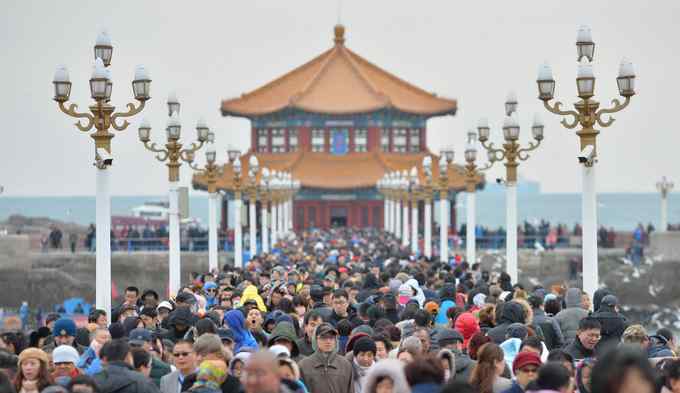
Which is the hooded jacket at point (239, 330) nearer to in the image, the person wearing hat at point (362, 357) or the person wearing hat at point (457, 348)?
the person wearing hat at point (362, 357)

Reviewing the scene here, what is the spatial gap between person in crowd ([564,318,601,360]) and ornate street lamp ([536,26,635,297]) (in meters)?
6.54

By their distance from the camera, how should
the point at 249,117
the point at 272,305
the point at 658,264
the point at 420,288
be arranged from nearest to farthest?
the point at 272,305
the point at 420,288
the point at 658,264
the point at 249,117

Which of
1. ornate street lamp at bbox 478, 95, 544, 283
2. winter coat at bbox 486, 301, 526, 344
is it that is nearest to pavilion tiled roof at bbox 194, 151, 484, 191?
ornate street lamp at bbox 478, 95, 544, 283

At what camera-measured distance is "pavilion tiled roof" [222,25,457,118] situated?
3578 inches

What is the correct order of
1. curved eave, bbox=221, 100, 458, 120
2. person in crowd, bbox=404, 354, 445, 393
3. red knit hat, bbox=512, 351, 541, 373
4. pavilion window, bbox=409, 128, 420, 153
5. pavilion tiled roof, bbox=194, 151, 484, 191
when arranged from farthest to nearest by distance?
pavilion window, bbox=409, 128, 420, 153
curved eave, bbox=221, 100, 458, 120
pavilion tiled roof, bbox=194, 151, 484, 191
red knit hat, bbox=512, 351, 541, 373
person in crowd, bbox=404, 354, 445, 393

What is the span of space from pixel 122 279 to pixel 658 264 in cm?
2159

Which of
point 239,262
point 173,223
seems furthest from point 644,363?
point 239,262

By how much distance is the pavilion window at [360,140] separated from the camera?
90.8 m

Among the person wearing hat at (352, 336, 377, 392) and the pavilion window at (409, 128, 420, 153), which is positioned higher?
the pavilion window at (409, 128, 420, 153)

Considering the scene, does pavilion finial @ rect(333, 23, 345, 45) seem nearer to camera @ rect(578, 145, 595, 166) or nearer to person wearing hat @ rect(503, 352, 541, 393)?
camera @ rect(578, 145, 595, 166)

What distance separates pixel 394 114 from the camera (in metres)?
91.2

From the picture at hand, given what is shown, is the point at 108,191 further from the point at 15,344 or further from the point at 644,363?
the point at 644,363

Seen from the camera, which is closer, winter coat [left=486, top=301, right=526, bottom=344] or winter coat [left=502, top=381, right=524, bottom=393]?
winter coat [left=502, top=381, right=524, bottom=393]

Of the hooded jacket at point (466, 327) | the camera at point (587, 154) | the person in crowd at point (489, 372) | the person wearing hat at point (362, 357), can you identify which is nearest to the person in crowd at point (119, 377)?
the person wearing hat at point (362, 357)
